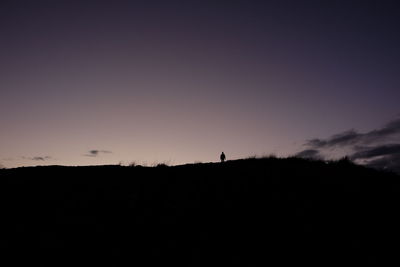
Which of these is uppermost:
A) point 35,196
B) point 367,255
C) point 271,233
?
point 35,196

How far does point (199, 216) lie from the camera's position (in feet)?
40.1

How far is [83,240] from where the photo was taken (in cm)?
1075

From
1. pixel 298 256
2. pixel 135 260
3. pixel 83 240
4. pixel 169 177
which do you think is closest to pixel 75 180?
pixel 169 177

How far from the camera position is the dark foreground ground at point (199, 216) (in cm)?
1002

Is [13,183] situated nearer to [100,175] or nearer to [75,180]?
[75,180]

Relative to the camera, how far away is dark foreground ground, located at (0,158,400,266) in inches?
395

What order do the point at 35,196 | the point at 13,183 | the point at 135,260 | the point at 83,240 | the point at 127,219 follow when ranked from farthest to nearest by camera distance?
the point at 13,183
the point at 35,196
the point at 127,219
the point at 83,240
the point at 135,260

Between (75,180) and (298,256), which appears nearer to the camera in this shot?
(298,256)

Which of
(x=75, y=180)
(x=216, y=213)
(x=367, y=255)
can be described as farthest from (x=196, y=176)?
(x=367, y=255)

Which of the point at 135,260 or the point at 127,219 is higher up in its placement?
the point at 127,219

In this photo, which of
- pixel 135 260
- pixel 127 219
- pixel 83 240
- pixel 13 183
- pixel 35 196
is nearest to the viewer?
pixel 135 260

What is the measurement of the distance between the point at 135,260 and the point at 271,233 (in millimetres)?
Result: 4676

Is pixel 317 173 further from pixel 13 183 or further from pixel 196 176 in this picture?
pixel 13 183

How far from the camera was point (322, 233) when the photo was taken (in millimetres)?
11172
